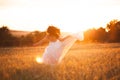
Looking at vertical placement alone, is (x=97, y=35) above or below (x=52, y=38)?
below

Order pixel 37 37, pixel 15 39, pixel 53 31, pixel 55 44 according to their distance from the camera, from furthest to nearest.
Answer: pixel 37 37
pixel 15 39
pixel 55 44
pixel 53 31

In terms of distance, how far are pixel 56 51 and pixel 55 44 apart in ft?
0.96

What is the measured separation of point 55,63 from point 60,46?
58 cm

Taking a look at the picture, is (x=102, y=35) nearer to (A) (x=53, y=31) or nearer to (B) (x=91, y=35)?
(B) (x=91, y=35)

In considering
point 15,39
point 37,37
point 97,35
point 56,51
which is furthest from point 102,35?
point 56,51

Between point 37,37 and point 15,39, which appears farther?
point 37,37

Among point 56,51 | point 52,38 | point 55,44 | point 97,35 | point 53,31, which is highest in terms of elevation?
point 53,31

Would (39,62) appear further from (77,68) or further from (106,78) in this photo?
(106,78)

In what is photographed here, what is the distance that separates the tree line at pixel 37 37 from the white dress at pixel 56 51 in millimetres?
40661

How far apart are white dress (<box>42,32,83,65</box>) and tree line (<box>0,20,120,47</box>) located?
40661mm

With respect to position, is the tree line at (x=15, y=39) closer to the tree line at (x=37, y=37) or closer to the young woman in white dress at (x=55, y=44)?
the tree line at (x=37, y=37)

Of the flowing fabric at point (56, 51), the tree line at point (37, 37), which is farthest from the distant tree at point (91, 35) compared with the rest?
the flowing fabric at point (56, 51)

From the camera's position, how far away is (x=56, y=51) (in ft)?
36.9

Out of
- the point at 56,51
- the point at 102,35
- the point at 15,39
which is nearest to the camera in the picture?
the point at 56,51
